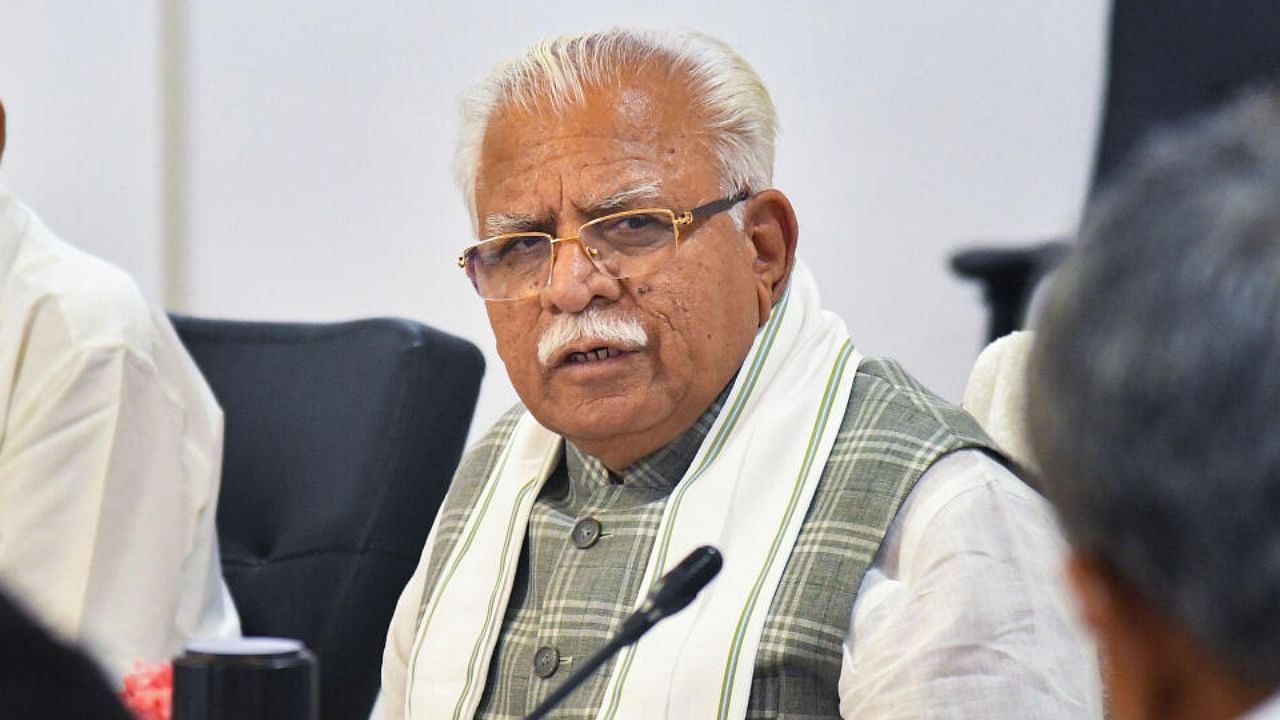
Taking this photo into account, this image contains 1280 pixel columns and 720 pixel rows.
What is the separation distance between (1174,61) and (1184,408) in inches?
82.7

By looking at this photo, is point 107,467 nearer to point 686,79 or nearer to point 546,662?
point 546,662

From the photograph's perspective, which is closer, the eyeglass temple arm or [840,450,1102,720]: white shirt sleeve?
[840,450,1102,720]: white shirt sleeve

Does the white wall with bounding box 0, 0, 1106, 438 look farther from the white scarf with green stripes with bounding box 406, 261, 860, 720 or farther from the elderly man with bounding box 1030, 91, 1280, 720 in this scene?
the elderly man with bounding box 1030, 91, 1280, 720

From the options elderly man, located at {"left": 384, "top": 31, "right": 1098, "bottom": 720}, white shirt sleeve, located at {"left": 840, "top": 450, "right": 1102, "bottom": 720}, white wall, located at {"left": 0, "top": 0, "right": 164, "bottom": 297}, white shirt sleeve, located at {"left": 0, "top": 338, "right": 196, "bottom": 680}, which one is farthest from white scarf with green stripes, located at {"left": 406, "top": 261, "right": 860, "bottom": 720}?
white wall, located at {"left": 0, "top": 0, "right": 164, "bottom": 297}

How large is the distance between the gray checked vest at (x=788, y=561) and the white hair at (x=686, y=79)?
0.25 meters

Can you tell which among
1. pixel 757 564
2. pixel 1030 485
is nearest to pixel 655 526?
pixel 757 564

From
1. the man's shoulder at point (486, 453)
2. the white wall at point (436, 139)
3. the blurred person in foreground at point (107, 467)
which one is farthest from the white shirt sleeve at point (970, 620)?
the white wall at point (436, 139)

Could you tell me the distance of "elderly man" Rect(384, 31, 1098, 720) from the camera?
167cm

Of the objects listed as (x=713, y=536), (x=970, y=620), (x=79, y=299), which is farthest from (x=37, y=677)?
(x=79, y=299)

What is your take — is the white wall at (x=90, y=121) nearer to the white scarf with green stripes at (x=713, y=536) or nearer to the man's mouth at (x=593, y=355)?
the white scarf with green stripes at (x=713, y=536)

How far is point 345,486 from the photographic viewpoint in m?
2.50

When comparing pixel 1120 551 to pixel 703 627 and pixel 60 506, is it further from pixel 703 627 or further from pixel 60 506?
pixel 60 506

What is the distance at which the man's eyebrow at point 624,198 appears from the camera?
6.09 feet

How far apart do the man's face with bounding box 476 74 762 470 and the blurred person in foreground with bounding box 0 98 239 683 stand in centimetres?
81
